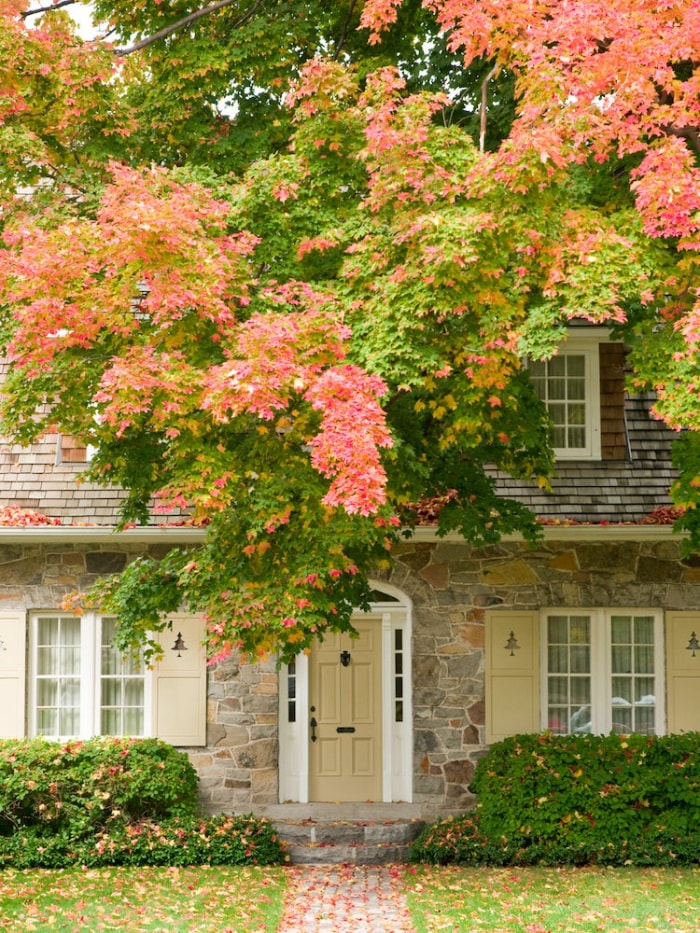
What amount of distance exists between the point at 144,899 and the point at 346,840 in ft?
8.56

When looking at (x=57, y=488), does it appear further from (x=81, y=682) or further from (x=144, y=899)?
(x=144, y=899)

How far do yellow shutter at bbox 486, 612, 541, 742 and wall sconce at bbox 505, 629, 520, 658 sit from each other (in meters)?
0.01

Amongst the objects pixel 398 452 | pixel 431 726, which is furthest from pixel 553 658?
pixel 398 452

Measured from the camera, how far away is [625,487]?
1277 centimetres

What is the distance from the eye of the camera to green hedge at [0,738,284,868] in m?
11.2

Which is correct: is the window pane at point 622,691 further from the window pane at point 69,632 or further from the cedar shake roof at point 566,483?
the window pane at point 69,632

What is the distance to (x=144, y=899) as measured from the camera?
973cm

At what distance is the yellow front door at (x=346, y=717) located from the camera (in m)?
12.9

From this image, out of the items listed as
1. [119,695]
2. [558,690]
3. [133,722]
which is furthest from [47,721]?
[558,690]

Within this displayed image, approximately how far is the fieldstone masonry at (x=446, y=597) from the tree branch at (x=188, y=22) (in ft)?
17.2

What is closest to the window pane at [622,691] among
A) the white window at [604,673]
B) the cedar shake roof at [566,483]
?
the white window at [604,673]

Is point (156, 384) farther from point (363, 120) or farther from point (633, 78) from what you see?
point (633, 78)

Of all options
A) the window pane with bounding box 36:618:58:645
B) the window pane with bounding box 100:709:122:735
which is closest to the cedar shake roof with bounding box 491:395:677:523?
the window pane with bounding box 100:709:122:735

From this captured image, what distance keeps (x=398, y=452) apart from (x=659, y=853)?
5000mm
